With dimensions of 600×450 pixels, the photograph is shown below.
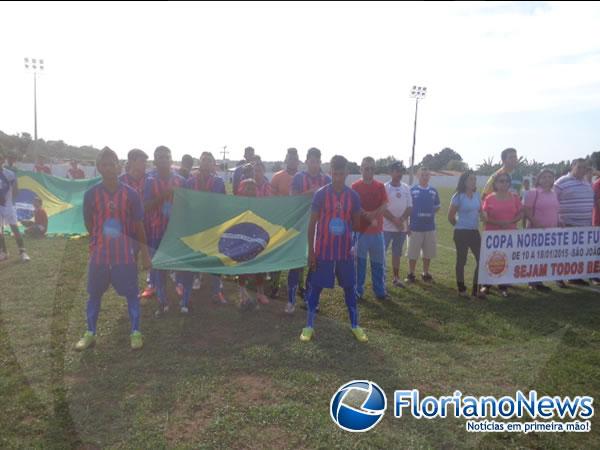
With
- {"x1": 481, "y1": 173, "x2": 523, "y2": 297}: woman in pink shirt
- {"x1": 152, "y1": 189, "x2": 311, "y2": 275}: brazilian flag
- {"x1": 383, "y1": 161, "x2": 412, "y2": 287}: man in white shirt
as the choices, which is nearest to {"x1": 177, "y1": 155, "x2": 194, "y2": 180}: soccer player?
{"x1": 152, "y1": 189, "x2": 311, "y2": 275}: brazilian flag

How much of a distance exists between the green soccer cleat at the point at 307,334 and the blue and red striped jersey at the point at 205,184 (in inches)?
94.3

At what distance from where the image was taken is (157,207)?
228 inches

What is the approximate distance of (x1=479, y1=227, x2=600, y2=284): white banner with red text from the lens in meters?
6.87

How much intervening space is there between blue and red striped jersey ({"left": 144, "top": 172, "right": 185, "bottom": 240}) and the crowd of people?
0.04 feet

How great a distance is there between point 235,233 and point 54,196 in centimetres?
835

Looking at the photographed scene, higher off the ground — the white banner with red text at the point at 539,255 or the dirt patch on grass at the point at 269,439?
the white banner with red text at the point at 539,255

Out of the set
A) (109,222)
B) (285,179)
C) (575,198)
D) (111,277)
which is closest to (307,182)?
(285,179)

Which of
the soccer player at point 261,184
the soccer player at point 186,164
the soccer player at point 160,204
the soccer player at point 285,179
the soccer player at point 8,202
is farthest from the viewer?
the soccer player at point 8,202

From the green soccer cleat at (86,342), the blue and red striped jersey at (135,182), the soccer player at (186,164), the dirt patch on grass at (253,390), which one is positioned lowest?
the dirt patch on grass at (253,390)

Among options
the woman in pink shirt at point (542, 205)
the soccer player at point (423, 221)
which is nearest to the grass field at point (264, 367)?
the soccer player at point (423, 221)

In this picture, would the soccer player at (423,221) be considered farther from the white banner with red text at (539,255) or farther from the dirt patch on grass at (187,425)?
the dirt patch on grass at (187,425)

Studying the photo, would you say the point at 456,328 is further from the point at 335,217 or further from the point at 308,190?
the point at 308,190

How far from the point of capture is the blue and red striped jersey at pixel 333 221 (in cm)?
482

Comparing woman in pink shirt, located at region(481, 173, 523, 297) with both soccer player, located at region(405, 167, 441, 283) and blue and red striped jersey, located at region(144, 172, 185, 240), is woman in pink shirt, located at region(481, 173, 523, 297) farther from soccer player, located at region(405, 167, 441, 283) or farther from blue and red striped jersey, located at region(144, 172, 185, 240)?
blue and red striped jersey, located at region(144, 172, 185, 240)
